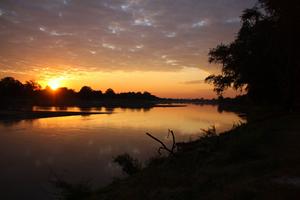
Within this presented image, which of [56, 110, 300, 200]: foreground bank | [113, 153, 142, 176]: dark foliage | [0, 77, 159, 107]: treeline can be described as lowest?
[113, 153, 142, 176]: dark foliage

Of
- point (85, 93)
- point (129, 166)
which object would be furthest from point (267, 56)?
point (85, 93)

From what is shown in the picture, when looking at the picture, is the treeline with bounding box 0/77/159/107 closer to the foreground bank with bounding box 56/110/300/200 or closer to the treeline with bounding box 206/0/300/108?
the treeline with bounding box 206/0/300/108

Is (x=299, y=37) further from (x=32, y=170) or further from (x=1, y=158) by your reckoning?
(x=1, y=158)

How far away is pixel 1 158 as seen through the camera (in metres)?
21.2

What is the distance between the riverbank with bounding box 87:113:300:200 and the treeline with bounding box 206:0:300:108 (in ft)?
38.9

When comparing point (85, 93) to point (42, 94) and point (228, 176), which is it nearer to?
point (42, 94)

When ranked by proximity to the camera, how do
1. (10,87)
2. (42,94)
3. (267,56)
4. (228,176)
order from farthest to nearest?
(42,94), (10,87), (267,56), (228,176)

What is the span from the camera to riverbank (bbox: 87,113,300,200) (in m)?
8.33

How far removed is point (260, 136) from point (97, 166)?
9042 millimetres

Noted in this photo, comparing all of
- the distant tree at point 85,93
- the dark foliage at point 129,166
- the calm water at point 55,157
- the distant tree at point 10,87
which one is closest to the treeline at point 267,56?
the calm water at point 55,157

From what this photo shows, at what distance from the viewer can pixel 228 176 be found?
33.5 feet

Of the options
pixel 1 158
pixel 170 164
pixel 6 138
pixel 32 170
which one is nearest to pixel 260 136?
pixel 170 164

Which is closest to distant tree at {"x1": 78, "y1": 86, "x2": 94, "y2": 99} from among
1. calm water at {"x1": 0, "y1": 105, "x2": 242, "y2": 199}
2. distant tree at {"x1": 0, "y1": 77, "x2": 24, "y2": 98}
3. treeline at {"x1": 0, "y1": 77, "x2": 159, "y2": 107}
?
treeline at {"x1": 0, "y1": 77, "x2": 159, "y2": 107}

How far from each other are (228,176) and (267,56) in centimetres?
2008
